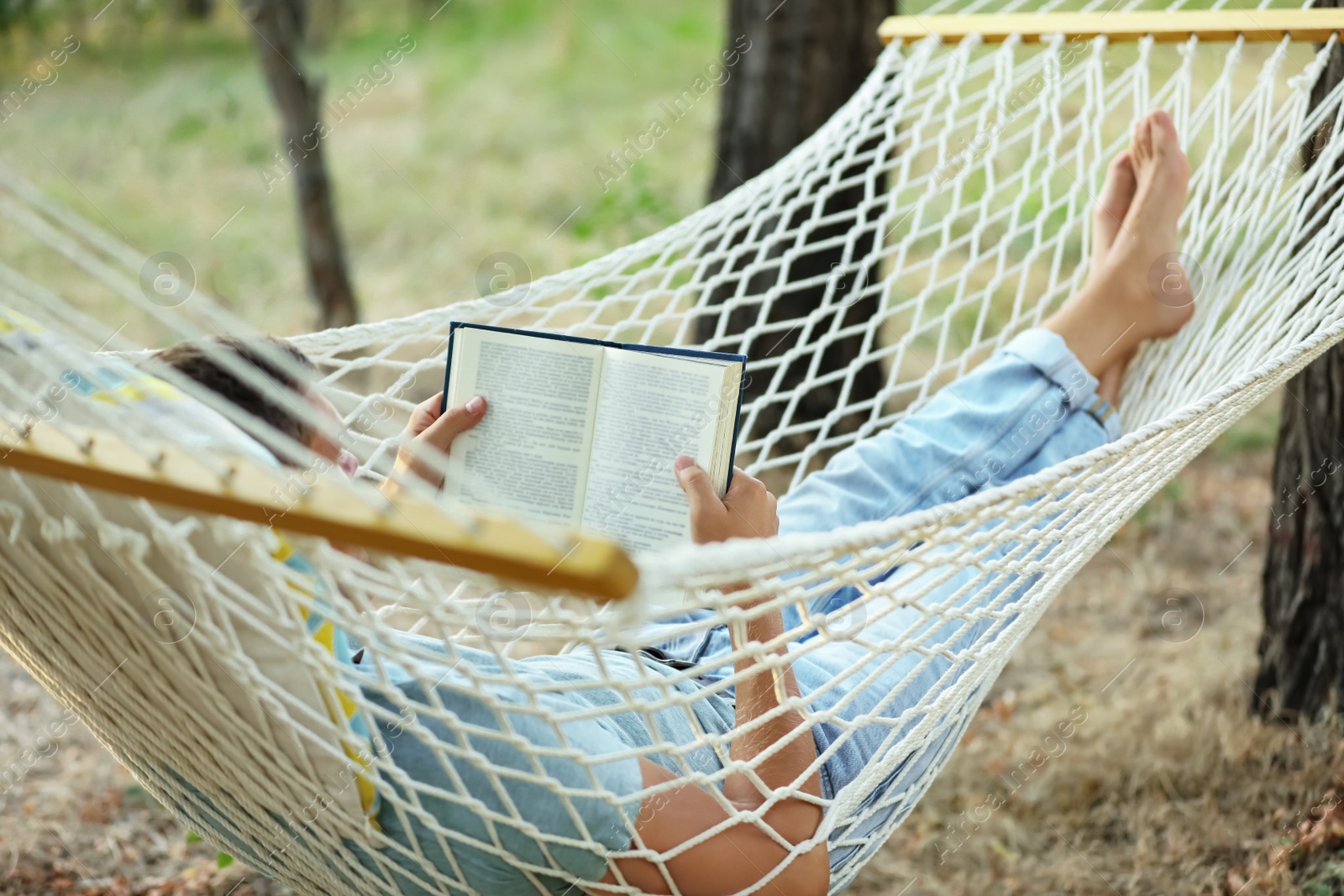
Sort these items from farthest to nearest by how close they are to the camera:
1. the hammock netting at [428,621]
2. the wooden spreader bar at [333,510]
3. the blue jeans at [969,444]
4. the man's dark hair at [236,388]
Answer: the blue jeans at [969,444] → the man's dark hair at [236,388] → the hammock netting at [428,621] → the wooden spreader bar at [333,510]

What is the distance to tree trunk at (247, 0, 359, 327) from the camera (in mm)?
2537

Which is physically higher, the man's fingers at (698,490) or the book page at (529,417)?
the book page at (529,417)

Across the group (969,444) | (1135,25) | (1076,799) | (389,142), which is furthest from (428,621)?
(389,142)

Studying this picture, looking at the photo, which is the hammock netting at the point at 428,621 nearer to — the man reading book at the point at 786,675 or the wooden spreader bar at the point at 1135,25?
the man reading book at the point at 786,675

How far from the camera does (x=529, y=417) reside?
1115 millimetres

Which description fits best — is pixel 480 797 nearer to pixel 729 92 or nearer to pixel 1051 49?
pixel 1051 49

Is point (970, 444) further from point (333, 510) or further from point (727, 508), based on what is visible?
point (333, 510)

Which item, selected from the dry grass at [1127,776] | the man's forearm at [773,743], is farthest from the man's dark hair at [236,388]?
the dry grass at [1127,776]

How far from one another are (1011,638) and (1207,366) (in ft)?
1.63

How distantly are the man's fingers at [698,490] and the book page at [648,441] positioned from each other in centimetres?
3

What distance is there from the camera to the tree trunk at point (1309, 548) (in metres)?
1.54

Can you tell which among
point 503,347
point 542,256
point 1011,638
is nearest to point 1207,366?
point 1011,638

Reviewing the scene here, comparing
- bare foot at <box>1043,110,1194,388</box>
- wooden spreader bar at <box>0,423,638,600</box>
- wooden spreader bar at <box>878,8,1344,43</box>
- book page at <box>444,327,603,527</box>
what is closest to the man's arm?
book page at <box>444,327,603,527</box>

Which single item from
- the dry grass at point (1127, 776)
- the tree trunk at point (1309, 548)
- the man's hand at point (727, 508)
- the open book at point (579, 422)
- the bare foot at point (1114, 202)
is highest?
the bare foot at point (1114, 202)
